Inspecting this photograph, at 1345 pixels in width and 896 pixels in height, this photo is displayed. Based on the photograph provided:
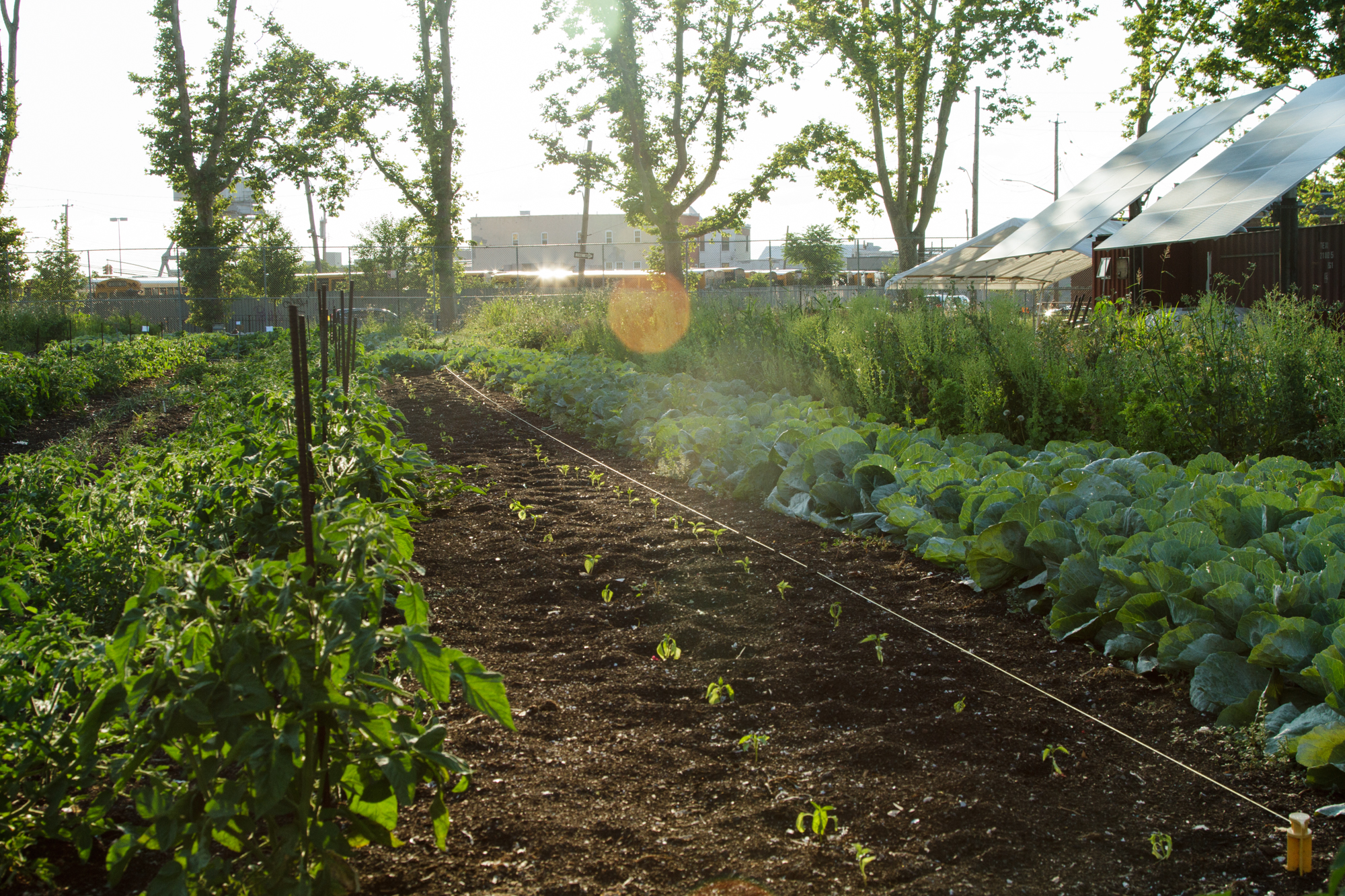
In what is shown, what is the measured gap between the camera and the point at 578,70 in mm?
23625

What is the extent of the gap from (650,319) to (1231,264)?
12.5 meters

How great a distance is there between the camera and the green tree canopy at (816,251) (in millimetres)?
41094

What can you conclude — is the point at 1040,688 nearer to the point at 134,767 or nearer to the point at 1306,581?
the point at 1306,581

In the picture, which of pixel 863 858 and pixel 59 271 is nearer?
pixel 863 858

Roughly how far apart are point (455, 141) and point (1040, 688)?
26.8 m

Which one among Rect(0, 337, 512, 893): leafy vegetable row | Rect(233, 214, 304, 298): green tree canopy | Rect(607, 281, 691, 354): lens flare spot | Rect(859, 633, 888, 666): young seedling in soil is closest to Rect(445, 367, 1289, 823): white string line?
Rect(859, 633, 888, 666): young seedling in soil

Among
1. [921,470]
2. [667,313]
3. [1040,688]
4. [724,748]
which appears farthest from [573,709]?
[667,313]

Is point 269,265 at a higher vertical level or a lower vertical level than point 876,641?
higher

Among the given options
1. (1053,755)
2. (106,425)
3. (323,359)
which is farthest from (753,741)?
(106,425)

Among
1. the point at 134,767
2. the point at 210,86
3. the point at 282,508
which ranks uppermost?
the point at 210,86

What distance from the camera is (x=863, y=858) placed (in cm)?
188

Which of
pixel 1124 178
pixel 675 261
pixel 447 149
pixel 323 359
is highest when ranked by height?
pixel 447 149

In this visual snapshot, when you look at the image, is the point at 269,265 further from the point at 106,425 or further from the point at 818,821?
the point at 818,821

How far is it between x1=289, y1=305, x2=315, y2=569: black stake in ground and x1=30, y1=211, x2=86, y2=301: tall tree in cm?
2906
